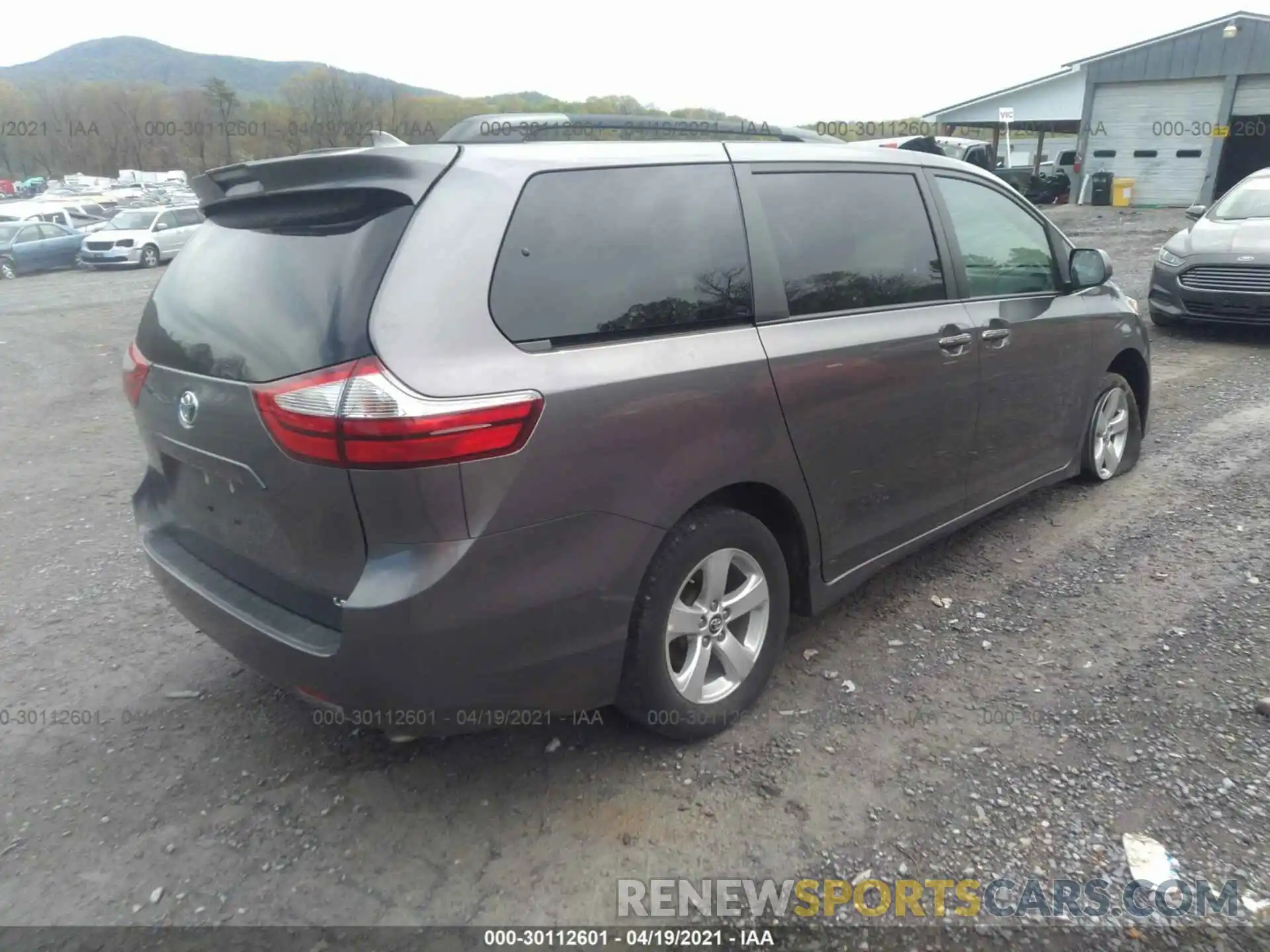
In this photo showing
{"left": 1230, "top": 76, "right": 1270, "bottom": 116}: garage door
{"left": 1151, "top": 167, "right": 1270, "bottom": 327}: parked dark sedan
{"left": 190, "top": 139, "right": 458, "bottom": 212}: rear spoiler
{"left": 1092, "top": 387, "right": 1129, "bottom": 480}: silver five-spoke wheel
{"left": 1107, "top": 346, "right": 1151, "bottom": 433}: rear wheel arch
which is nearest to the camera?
{"left": 190, "top": 139, "right": 458, "bottom": 212}: rear spoiler

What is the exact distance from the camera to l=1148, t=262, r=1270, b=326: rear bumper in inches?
322

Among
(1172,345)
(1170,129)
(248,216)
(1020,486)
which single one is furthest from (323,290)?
(1170,129)

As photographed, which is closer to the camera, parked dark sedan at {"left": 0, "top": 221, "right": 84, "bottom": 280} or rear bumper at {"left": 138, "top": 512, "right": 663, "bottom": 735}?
rear bumper at {"left": 138, "top": 512, "right": 663, "bottom": 735}

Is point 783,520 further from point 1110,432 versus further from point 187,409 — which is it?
point 1110,432

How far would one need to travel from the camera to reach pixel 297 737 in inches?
117

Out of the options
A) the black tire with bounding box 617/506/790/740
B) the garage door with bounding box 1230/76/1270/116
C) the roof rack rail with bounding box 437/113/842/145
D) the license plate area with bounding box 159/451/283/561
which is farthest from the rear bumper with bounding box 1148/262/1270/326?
the garage door with bounding box 1230/76/1270/116

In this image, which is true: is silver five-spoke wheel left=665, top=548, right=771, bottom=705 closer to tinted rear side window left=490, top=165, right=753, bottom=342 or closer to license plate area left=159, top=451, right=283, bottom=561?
tinted rear side window left=490, top=165, right=753, bottom=342

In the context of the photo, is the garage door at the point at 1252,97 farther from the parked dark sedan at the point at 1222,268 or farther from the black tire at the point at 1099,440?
the black tire at the point at 1099,440

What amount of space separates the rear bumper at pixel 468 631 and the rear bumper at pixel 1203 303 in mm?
8176

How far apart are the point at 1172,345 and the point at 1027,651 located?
686 centimetres

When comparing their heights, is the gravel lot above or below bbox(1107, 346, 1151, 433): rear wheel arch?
below

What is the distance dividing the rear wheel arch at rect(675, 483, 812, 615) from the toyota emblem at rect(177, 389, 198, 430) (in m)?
1.47

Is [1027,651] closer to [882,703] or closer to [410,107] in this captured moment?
[882,703]

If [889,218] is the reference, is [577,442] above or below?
below
